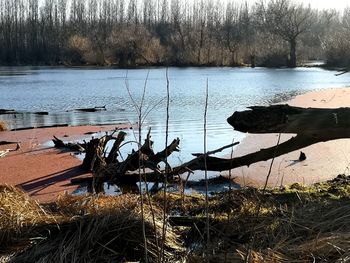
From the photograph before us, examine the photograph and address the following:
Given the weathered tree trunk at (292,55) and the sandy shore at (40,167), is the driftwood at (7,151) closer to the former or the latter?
the sandy shore at (40,167)

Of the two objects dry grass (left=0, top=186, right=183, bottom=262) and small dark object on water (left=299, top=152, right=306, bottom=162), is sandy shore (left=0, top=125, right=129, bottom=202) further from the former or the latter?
small dark object on water (left=299, top=152, right=306, bottom=162)

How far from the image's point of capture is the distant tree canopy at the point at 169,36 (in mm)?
61969

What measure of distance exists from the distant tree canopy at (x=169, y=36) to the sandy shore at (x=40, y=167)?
3054 cm

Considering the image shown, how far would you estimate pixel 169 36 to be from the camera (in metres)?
71.4

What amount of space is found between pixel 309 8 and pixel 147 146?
2882 inches

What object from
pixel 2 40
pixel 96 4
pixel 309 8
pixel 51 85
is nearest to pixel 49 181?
pixel 51 85

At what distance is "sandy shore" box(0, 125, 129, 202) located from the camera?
8.03 m

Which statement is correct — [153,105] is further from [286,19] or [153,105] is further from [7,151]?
[286,19]

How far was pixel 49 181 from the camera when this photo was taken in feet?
28.0

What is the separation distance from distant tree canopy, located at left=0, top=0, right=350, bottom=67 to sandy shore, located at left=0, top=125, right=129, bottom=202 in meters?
30.5

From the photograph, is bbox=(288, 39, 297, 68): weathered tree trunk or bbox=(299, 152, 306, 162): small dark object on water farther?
bbox=(288, 39, 297, 68): weathered tree trunk

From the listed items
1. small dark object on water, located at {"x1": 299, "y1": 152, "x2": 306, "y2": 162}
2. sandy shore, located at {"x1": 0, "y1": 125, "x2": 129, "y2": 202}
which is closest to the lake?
sandy shore, located at {"x1": 0, "y1": 125, "x2": 129, "y2": 202}

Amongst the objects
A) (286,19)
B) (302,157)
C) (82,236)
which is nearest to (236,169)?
(302,157)

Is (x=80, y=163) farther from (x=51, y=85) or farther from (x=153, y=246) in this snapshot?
(x=51, y=85)
